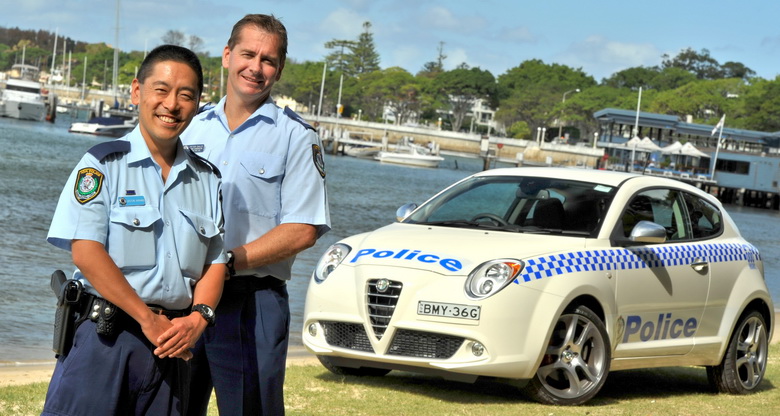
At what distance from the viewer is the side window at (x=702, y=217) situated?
28.9 feet

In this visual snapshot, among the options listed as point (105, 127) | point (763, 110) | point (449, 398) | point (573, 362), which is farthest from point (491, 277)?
point (763, 110)

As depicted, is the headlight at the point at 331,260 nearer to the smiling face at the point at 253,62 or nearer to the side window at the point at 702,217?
the side window at the point at 702,217

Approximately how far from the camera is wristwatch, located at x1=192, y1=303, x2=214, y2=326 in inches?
138

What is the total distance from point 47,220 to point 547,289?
21061mm

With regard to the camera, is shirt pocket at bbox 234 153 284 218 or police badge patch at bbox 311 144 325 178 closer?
shirt pocket at bbox 234 153 284 218

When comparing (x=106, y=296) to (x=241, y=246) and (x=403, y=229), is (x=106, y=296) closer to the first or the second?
(x=241, y=246)

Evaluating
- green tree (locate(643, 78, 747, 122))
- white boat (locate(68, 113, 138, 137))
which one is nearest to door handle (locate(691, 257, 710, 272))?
white boat (locate(68, 113, 138, 137))

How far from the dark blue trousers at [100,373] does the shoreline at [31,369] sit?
14.1ft

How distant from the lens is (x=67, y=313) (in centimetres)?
335

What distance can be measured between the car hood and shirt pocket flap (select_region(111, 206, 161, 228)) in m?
3.92

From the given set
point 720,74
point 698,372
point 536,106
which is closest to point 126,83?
point 536,106

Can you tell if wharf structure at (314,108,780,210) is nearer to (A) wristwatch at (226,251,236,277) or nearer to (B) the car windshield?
(B) the car windshield

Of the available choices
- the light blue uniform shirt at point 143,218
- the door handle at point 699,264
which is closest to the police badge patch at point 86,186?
the light blue uniform shirt at point 143,218

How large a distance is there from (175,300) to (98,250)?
302 millimetres
